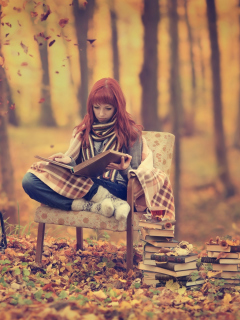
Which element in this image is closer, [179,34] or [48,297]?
[48,297]

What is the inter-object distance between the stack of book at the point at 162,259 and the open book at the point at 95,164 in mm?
537

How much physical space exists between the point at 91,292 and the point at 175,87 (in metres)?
3.58

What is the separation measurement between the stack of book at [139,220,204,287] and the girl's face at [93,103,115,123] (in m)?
0.94

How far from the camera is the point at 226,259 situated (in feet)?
11.7

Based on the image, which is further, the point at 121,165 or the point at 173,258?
the point at 121,165

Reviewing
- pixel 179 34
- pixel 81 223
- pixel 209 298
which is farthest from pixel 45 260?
pixel 179 34

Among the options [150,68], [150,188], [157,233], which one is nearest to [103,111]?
[150,188]

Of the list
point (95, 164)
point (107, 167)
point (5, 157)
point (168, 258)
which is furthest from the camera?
point (5, 157)

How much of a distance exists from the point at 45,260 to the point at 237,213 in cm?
324

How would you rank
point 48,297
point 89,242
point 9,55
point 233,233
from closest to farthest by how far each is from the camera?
point 48,297 → point 89,242 → point 9,55 → point 233,233

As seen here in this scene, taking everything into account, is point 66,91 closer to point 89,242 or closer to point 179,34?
point 179,34

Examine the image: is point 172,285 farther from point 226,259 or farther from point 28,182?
point 28,182

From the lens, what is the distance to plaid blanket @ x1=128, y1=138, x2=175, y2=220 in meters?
3.89

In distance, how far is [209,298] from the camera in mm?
3324
